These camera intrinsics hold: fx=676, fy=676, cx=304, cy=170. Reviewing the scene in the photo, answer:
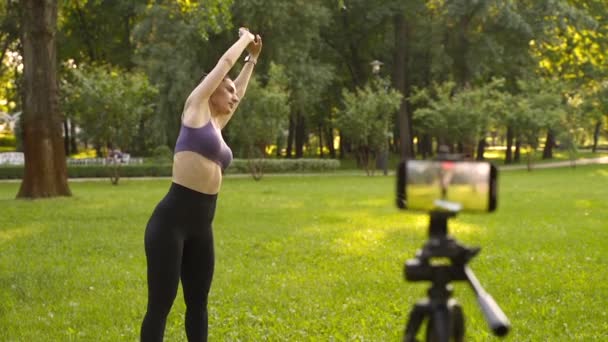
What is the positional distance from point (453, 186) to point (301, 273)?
25.0 feet

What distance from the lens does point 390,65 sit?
46031 mm

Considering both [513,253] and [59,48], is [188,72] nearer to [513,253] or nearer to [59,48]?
[59,48]

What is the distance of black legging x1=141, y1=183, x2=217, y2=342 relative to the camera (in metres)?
4.40

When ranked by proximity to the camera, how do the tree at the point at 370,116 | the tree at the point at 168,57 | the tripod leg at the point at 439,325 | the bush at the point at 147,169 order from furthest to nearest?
1. the tree at the point at 370,116
2. the tree at the point at 168,57
3. the bush at the point at 147,169
4. the tripod leg at the point at 439,325

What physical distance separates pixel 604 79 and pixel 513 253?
133ft

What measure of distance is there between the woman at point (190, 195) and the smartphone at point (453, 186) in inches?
106

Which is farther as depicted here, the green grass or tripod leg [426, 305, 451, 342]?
the green grass

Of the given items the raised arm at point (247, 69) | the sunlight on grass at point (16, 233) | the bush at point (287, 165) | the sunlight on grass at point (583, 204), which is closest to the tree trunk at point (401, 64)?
the bush at point (287, 165)

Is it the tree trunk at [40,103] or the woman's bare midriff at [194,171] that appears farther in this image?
the tree trunk at [40,103]

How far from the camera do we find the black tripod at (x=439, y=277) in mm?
1637

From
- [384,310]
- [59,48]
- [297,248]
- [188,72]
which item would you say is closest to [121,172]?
[188,72]

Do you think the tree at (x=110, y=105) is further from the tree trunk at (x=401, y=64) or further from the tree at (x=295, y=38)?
the tree trunk at (x=401, y=64)

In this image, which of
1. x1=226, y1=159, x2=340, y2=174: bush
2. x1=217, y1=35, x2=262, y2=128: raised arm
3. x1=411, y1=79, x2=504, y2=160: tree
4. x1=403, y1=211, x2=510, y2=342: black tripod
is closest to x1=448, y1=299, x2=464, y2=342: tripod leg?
x1=403, y1=211, x2=510, y2=342: black tripod

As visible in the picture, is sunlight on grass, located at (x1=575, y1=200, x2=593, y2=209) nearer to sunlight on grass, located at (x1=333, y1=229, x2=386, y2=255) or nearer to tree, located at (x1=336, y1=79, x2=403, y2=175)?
sunlight on grass, located at (x1=333, y1=229, x2=386, y2=255)
